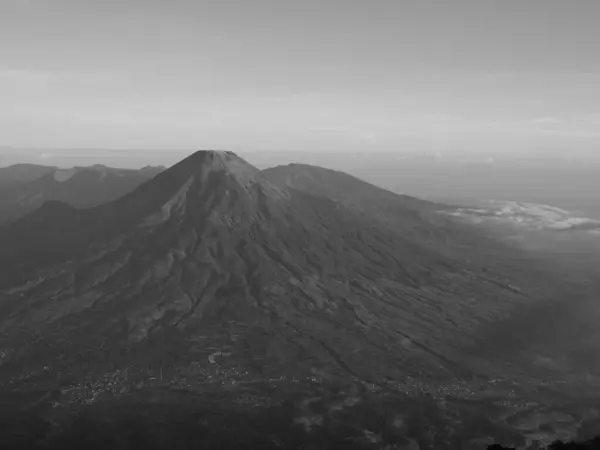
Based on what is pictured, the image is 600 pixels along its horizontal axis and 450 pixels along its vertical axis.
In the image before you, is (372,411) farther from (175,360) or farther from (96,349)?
(96,349)

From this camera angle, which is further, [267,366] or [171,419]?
[267,366]

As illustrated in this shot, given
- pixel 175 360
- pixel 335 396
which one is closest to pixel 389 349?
pixel 335 396

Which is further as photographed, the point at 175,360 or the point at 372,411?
the point at 175,360

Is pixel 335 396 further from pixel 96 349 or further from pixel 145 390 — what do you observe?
pixel 96 349

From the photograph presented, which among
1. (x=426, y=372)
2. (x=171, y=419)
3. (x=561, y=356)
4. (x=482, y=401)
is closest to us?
(x=171, y=419)

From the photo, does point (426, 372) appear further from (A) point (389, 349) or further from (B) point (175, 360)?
(B) point (175, 360)

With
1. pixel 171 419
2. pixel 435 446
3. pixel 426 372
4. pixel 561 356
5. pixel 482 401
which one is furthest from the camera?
pixel 561 356

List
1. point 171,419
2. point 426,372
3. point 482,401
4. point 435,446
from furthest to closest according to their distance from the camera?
point 426,372 → point 482,401 → point 171,419 → point 435,446

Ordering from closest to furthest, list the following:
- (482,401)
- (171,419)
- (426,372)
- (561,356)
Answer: (171,419)
(482,401)
(426,372)
(561,356)

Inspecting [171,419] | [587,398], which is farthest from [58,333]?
[587,398]
